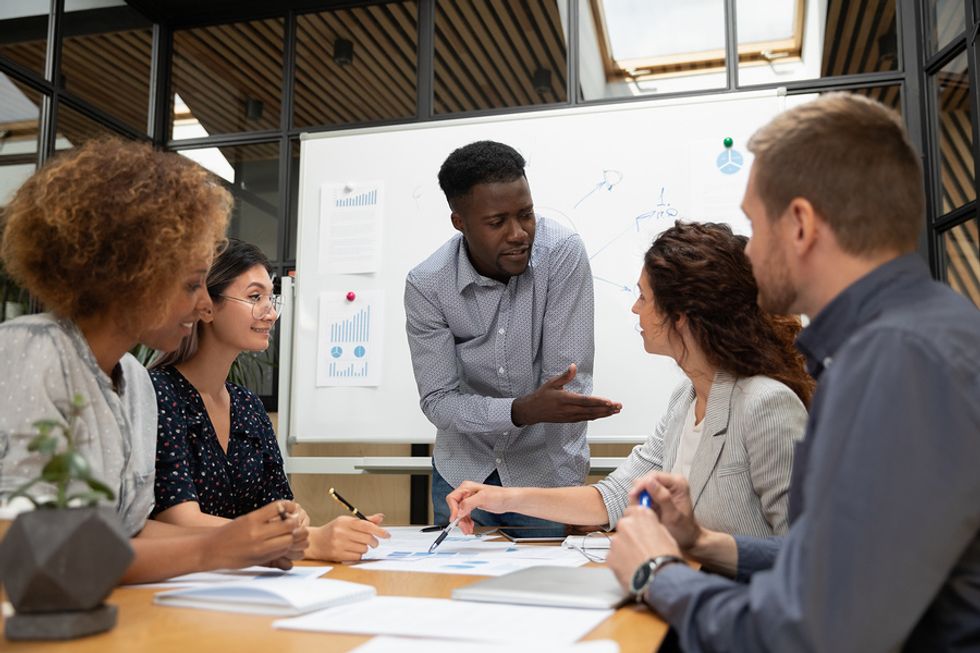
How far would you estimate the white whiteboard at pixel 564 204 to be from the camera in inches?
143

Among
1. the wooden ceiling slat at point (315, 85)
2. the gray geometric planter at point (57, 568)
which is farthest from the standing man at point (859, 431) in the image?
the wooden ceiling slat at point (315, 85)

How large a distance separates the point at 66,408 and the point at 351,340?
2711mm

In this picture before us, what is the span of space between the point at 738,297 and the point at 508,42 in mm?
3035

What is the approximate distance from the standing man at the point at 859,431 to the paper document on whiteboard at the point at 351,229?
299cm

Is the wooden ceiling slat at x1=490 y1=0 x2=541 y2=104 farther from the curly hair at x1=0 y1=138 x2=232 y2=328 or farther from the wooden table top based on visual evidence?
the wooden table top

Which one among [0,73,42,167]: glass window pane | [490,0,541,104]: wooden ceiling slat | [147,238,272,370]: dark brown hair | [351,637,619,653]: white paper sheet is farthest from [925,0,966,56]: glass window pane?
[0,73,42,167]: glass window pane

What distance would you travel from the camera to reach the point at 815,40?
3.99 m

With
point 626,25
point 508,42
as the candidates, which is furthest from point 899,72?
point 508,42

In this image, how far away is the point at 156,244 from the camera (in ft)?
4.48

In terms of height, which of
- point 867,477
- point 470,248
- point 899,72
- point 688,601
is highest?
point 899,72

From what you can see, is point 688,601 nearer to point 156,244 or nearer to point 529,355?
point 156,244

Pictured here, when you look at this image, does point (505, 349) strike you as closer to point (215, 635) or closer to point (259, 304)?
point (259, 304)

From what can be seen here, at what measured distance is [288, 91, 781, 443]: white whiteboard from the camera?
362 centimetres

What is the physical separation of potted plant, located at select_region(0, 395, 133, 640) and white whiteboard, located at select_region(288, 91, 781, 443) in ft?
9.27
